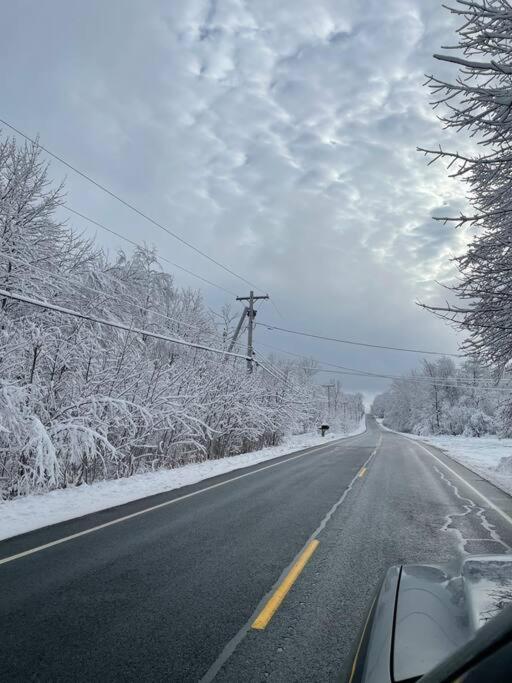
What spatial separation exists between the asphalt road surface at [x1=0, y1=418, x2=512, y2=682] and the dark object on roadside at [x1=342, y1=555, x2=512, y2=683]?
133 cm

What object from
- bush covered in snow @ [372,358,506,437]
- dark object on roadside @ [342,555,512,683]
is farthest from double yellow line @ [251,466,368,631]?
bush covered in snow @ [372,358,506,437]

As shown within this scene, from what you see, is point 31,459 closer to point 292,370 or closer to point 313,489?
point 313,489

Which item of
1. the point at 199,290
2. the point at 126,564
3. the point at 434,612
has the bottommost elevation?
the point at 126,564

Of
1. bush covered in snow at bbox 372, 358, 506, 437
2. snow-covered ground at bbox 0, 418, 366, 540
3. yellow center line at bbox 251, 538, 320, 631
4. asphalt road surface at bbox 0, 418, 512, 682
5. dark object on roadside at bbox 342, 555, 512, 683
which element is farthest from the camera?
bush covered in snow at bbox 372, 358, 506, 437

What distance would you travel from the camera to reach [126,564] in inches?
207

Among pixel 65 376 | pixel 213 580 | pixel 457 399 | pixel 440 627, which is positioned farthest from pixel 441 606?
pixel 457 399

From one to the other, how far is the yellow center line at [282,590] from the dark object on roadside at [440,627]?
1863 millimetres

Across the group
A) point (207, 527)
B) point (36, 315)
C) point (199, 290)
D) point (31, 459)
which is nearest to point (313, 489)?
point (207, 527)

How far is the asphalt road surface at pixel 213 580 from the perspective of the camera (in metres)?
3.19

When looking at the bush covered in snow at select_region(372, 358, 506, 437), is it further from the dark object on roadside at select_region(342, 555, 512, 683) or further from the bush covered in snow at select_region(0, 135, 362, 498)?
the dark object on roadside at select_region(342, 555, 512, 683)

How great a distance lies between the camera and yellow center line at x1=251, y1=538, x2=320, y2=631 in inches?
149

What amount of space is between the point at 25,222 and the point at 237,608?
491 inches

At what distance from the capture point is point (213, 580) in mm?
4750

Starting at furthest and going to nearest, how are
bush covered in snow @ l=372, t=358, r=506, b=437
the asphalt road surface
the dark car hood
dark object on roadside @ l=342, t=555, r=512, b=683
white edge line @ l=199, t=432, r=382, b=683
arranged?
bush covered in snow @ l=372, t=358, r=506, b=437 → the asphalt road surface → white edge line @ l=199, t=432, r=382, b=683 → the dark car hood → dark object on roadside @ l=342, t=555, r=512, b=683
